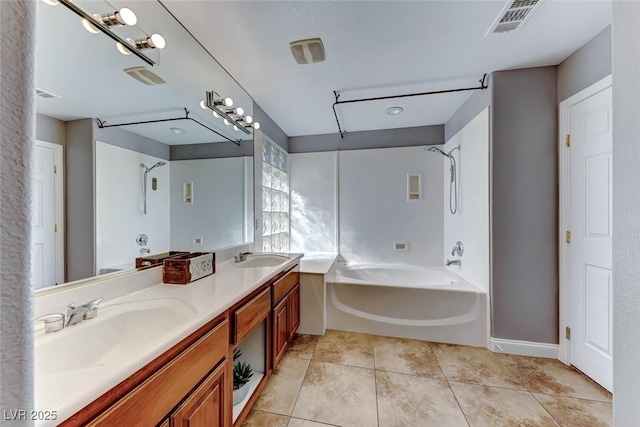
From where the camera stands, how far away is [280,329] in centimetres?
190

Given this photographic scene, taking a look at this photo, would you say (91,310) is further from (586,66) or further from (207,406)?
(586,66)

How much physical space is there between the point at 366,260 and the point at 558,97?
8.55 ft

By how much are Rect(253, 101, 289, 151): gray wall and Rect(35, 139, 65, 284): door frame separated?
72.3 inches

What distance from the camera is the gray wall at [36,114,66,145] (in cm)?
93

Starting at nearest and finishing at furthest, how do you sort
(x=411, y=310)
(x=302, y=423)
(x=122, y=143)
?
(x=122, y=143), (x=302, y=423), (x=411, y=310)

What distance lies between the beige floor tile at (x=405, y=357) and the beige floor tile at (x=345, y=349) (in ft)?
0.24

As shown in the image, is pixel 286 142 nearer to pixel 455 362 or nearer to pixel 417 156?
pixel 417 156

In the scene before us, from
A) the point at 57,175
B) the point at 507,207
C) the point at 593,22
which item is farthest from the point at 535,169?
the point at 57,175

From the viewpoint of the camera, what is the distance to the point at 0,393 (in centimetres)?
28

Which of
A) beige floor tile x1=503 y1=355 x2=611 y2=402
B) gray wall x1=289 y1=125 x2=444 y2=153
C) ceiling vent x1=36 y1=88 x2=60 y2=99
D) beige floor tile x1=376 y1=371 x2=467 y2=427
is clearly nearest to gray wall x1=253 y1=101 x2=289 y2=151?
gray wall x1=289 y1=125 x2=444 y2=153

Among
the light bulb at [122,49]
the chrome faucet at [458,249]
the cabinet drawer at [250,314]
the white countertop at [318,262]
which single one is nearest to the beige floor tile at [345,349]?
the white countertop at [318,262]

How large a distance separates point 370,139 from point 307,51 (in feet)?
6.45

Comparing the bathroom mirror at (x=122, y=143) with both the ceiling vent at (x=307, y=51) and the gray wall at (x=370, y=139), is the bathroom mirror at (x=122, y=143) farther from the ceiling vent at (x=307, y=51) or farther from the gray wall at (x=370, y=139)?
the gray wall at (x=370, y=139)

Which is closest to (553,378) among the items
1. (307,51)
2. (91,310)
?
(91,310)
